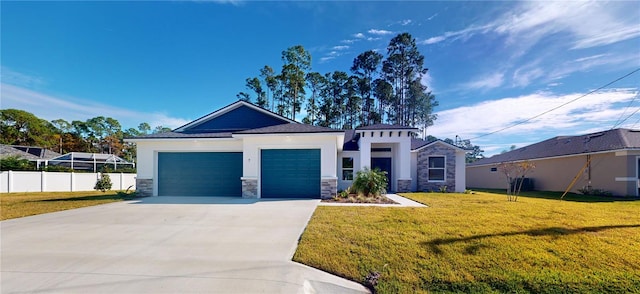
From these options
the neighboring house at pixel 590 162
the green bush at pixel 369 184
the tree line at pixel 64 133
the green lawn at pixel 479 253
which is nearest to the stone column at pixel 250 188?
the green bush at pixel 369 184

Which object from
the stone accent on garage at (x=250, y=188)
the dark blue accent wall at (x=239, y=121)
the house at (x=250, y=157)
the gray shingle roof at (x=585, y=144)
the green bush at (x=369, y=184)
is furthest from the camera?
the dark blue accent wall at (x=239, y=121)

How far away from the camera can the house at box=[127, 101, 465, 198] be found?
1109cm

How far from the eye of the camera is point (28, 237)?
209 inches

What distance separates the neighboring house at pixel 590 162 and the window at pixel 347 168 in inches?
518

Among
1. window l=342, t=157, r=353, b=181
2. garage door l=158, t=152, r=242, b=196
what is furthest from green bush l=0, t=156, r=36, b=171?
window l=342, t=157, r=353, b=181

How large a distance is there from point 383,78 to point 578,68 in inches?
718

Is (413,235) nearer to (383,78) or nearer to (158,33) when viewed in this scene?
(158,33)

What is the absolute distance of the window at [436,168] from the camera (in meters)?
15.2

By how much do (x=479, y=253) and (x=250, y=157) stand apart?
9.40 meters

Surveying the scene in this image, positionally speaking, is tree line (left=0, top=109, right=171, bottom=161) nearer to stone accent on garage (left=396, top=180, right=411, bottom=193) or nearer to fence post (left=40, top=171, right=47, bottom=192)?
fence post (left=40, top=171, right=47, bottom=192)

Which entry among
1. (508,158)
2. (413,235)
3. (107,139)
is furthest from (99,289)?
(107,139)

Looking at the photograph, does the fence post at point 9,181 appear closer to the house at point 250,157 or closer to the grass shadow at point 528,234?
the house at point 250,157

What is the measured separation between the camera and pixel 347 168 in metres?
15.7

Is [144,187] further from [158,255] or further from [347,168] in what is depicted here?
[347,168]
